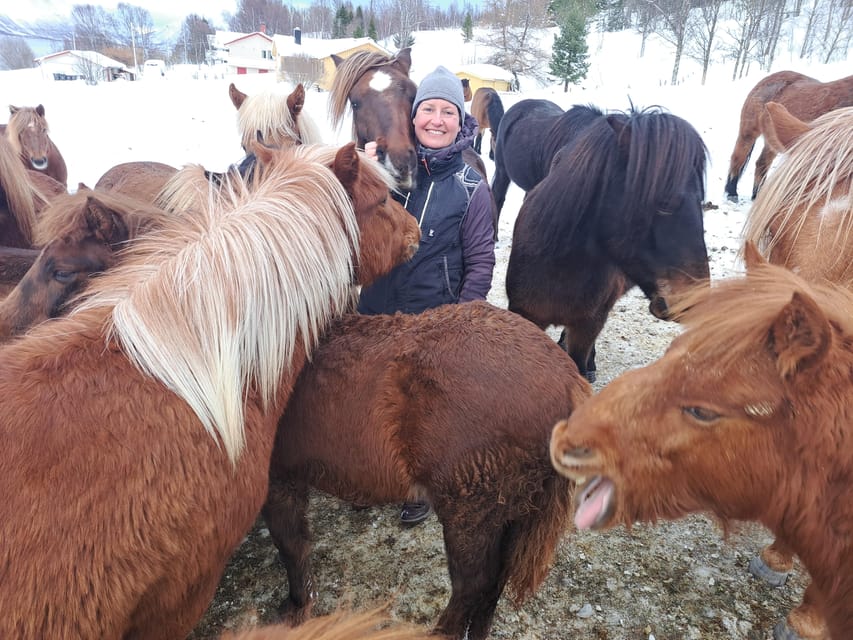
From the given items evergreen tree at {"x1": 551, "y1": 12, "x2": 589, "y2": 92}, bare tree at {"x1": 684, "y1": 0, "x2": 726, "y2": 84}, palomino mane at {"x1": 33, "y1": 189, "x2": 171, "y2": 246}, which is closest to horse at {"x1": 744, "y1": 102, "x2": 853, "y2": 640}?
palomino mane at {"x1": 33, "y1": 189, "x2": 171, "y2": 246}

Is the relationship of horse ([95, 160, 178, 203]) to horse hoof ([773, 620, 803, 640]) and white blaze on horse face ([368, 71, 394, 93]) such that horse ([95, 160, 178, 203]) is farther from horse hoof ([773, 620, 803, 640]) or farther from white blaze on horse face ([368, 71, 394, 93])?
horse hoof ([773, 620, 803, 640])

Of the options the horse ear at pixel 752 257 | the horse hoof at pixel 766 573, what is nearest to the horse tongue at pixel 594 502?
the horse ear at pixel 752 257

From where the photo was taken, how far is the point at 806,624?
2.03 m

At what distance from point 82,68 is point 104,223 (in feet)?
137

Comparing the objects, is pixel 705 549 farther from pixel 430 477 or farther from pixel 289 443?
pixel 289 443

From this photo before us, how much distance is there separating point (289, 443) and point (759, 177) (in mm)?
9087

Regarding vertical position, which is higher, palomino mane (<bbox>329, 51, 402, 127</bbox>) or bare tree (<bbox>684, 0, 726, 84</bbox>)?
bare tree (<bbox>684, 0, 726, 84</bbox>)

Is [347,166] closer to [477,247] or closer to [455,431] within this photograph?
[455,431]

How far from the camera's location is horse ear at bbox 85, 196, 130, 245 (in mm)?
1812

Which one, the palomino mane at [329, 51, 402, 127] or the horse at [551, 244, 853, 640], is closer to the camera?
the horse at [551, 244, 853, 640]

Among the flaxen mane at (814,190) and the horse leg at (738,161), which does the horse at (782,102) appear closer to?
the horse leg at (738,161)

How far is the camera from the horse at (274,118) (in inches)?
149

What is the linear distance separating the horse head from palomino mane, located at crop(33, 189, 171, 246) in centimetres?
137

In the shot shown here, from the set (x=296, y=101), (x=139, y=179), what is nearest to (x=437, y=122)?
(x=296, y=101)
